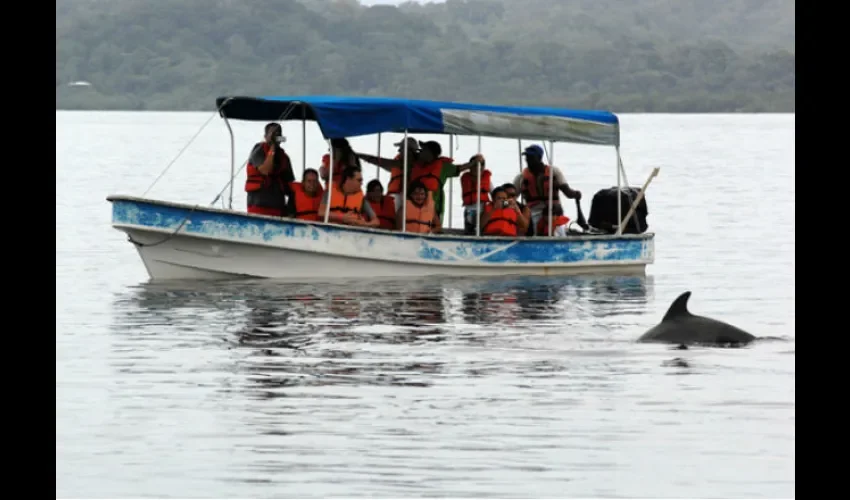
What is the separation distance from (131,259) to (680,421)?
19.3 m

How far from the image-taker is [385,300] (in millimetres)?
24234

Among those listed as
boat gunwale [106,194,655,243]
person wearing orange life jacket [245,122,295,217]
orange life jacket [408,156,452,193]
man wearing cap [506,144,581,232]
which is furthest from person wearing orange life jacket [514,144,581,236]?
person wearing orange life jacket [245,122,295,217]

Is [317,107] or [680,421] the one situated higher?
[317,107]

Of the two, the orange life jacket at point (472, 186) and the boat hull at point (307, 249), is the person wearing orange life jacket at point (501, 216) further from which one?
the orange life jacket at point (472, 186)

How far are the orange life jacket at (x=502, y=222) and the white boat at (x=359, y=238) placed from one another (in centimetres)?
15

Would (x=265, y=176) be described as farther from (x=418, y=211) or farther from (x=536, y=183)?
(x=536, y=183)

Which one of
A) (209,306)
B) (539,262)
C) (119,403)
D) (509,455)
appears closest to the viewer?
(509,455)

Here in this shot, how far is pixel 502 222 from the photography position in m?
26.3

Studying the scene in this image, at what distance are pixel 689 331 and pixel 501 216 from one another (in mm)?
6844

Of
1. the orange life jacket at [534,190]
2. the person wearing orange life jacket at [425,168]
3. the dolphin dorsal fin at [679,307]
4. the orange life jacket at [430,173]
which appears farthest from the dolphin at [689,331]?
the orange life jacket at [534,190]

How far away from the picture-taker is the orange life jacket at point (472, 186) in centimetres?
2703

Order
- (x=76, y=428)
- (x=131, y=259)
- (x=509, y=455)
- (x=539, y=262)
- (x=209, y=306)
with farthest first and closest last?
1. (x=131, y=259)
2. (x=539, y=262)
3. (x=209, y=306)
4. (x=76, y=428)
5. (x=509, y=455)
